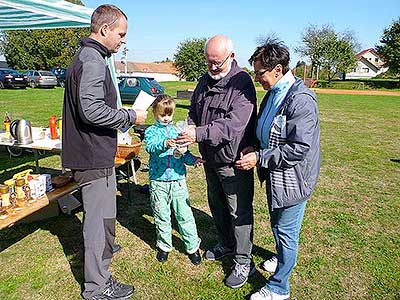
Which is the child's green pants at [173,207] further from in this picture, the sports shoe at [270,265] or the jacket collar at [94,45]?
the jacket collar at [94,45]

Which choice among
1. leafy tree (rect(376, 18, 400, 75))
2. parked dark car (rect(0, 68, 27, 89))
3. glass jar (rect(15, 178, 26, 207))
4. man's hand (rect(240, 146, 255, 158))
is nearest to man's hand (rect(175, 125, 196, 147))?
man's hand (rect(240, 146, 255, 158))

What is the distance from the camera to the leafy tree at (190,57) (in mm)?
45969

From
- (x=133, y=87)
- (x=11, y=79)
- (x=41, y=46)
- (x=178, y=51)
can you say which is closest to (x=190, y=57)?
(x=178, y=51)

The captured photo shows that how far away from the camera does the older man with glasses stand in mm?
2426

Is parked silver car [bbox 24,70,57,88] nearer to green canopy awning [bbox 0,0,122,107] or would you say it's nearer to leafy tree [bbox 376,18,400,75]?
green canopy awning [bbox 0,0,122,107]

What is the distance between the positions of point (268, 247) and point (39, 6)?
4265 millimetres

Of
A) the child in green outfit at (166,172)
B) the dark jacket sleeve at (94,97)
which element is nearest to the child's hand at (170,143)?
the child in green outfit at (166,172)

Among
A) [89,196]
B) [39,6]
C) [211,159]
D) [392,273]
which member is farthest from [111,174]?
[39,6]

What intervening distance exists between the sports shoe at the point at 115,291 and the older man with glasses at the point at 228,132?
2.61ft

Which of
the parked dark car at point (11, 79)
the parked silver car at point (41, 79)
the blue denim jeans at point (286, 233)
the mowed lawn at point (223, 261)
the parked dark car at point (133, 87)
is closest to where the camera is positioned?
the blue denim jeans at point (286, 233)

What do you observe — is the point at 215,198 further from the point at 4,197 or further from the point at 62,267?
the point at 4,197

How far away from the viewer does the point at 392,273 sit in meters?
3.00

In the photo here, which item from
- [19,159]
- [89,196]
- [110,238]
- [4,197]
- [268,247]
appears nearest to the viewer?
[89,196]

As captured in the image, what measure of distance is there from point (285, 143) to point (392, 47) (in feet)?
144
